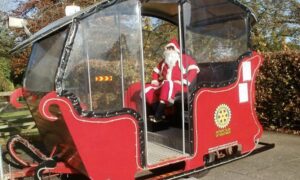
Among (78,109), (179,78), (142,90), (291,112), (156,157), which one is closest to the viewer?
(78,109)

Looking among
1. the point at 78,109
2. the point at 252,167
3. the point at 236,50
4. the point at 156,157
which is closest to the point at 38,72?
the point at 78,109

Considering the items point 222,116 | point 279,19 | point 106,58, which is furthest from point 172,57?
point 279,19

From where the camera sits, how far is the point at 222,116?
531 cm

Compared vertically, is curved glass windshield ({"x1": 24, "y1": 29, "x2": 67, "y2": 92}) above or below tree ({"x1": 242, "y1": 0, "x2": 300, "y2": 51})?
below

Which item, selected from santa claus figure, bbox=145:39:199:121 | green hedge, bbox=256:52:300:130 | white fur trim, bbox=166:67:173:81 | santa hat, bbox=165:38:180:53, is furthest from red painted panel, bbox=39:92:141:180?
green hedge, bbox=256:52:300:130

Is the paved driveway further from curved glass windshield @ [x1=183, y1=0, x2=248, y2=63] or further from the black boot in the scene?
curved glass windshield @ [x1=183, y1=0, x2=248, y2=63]

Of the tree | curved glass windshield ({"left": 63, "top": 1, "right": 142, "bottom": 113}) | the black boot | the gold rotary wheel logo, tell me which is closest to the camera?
curved glass windshield ({"left": 63, "top": 1, "right": 142, "bottom": 113})

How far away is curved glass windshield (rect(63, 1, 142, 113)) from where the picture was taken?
429 cm

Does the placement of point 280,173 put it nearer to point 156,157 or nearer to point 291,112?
point 156,157

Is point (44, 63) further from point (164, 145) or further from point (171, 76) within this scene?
point (164, 145)

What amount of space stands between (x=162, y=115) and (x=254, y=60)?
4.90ft

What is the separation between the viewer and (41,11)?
12516 mm

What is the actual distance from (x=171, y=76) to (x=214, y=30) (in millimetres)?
832

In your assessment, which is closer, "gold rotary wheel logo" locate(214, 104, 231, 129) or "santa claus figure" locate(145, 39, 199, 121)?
"santa claus figure" locate(145, 39, 199, 121)
